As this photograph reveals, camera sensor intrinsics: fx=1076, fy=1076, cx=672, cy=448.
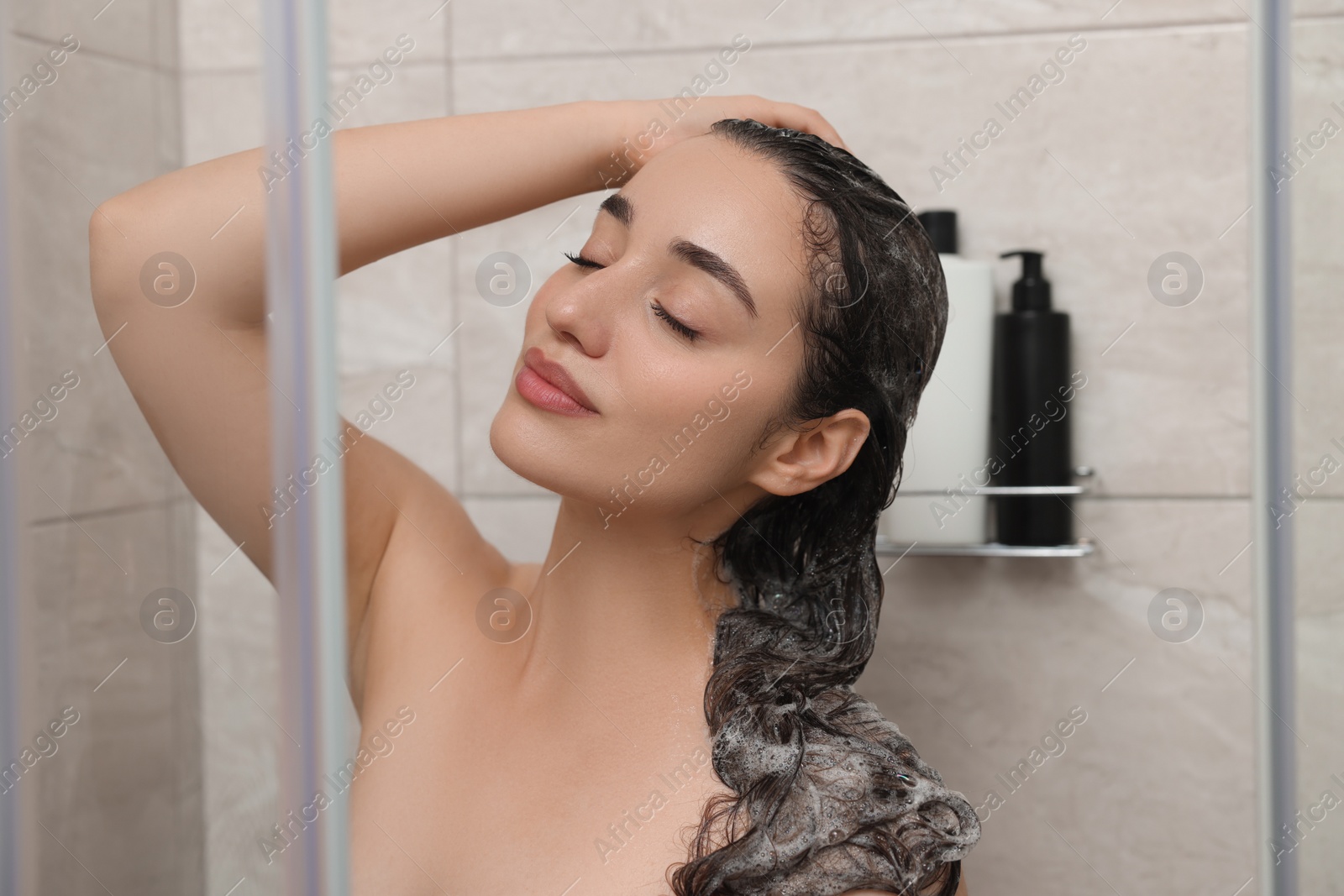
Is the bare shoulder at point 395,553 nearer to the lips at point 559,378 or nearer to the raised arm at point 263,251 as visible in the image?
the raised arm at point 263,251

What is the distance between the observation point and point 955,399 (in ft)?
3.57

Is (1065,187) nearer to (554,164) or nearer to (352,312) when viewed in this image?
(554,164)

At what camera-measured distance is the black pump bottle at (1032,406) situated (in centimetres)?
111

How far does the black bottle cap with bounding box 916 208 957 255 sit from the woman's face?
1.20ft

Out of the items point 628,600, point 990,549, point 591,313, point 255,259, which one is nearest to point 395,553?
point 628,600

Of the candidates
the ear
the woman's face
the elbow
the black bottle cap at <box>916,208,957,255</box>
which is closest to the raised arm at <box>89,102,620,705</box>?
the elbow

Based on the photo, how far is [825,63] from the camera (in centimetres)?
118

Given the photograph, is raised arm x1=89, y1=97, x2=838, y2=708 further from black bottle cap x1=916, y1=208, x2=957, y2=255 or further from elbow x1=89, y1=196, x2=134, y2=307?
black bottle cap x1=916, y1=208, x2=957, y2=255

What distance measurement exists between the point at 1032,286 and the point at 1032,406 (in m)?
0.12

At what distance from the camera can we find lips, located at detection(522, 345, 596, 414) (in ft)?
2.45

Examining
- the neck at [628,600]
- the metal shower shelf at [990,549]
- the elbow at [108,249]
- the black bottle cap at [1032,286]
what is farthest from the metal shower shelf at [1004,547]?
the elbow at [108,249]

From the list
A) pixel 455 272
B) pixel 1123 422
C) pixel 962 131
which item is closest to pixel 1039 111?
pixel 962 131

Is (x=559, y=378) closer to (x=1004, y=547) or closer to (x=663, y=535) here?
(x=663, y=535)

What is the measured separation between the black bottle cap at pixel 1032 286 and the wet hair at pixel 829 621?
0.27m
